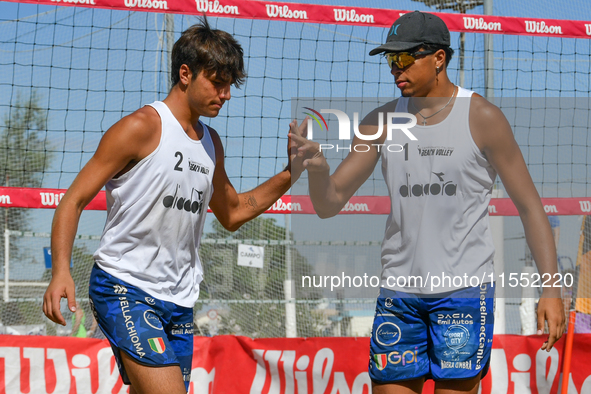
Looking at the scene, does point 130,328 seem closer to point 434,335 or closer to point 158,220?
point 158,220

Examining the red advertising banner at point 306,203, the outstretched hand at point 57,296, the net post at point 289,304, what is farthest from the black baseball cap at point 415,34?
the net post at point 289,304

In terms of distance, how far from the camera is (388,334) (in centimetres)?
247

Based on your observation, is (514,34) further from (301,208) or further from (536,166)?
(301,208)

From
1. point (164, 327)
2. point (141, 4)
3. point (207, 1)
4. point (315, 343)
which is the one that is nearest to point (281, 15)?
point (207, 1)

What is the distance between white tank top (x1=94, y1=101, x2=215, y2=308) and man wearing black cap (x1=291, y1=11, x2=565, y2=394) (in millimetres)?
487

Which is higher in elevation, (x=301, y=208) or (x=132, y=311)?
(x=301, y=208)

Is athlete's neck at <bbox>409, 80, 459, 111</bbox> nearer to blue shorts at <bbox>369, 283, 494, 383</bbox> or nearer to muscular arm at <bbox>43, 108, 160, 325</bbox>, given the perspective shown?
blue shorts at <bbox>369, 283, 494, 383</bbox>

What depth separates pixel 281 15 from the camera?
4.88 meters

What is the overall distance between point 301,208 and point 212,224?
Answer: 2818 mm

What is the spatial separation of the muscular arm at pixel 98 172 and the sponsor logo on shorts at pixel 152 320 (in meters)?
0.31

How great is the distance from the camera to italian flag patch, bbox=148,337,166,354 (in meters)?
2.30

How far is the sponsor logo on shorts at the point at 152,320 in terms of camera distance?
2.35 meters

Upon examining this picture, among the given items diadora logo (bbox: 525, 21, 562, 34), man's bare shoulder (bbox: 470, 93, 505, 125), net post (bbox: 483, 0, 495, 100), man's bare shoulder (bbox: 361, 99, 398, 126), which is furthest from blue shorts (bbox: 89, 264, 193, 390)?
net post (bbox: 483, 0, 495, 100)

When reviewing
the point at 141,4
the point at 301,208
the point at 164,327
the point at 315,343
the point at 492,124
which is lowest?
the point at 315,343
